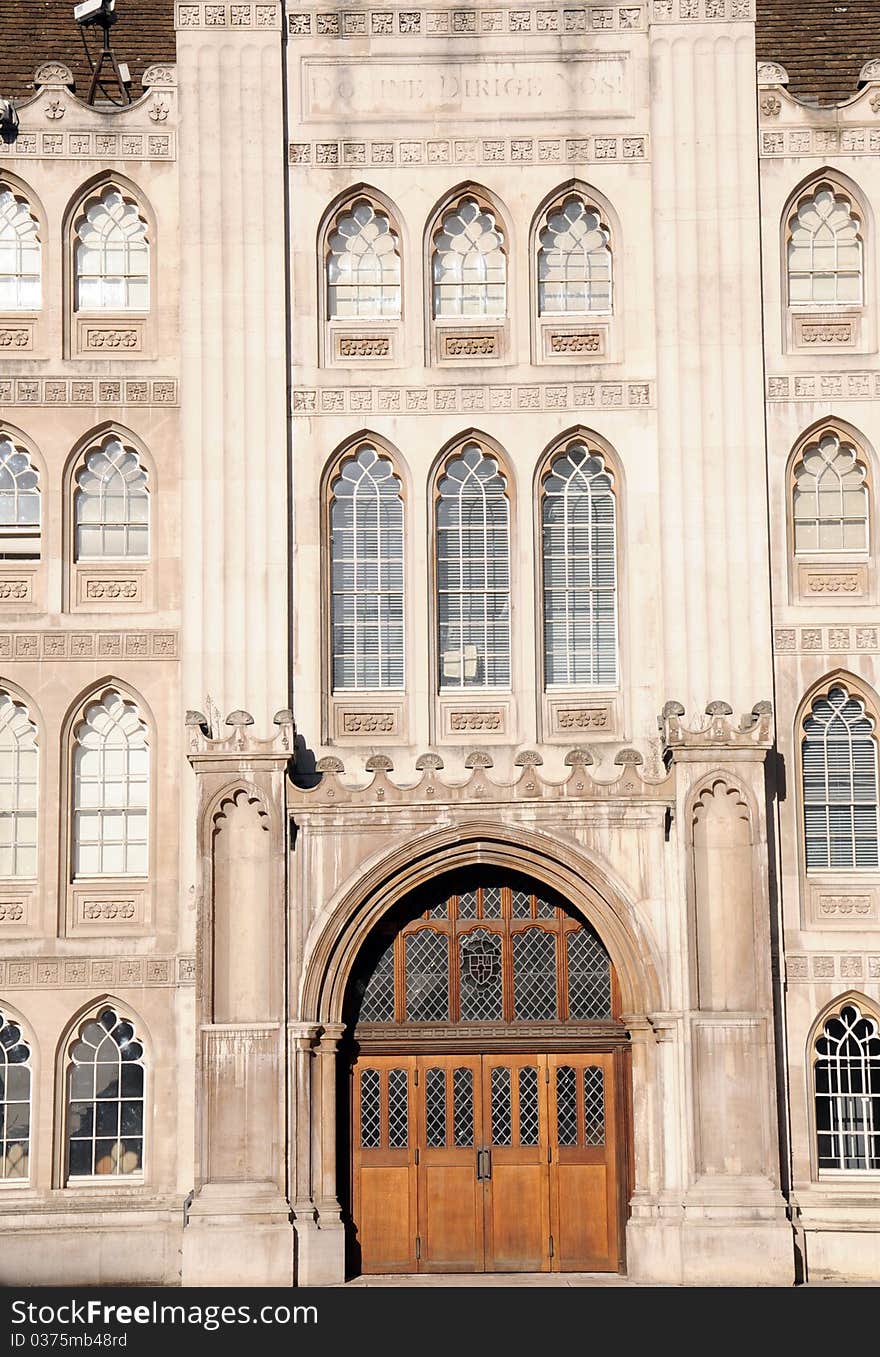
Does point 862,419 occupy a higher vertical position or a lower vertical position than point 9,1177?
higher

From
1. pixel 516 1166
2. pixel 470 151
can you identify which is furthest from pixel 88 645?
pixel 516 1166

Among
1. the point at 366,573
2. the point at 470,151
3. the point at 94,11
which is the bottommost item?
the point at 366,573

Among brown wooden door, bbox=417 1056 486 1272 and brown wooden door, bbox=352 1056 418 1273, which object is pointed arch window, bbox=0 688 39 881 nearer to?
brown wooden door, bbox=352 1056 418 1273

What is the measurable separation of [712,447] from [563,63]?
16.6 feet

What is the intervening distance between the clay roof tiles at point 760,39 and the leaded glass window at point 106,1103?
41.0 ft

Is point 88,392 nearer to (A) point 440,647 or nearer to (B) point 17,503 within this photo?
(B) point 17,503

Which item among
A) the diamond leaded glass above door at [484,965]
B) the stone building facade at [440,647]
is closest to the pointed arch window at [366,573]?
the stone building facade at [440,647]

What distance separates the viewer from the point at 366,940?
2675 cm

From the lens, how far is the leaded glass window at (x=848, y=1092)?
87.6 feet

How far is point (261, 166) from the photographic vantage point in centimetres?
2773

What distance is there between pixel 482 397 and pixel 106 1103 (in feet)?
30.5

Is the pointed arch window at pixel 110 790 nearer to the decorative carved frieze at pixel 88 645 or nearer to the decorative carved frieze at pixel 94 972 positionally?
the decorative carved frieze at pixel 88 645

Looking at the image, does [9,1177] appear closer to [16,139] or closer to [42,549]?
[42,549]

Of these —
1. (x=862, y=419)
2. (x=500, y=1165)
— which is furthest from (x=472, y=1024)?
(x=862, y=419)
